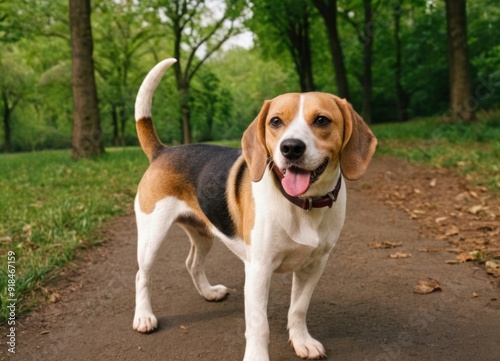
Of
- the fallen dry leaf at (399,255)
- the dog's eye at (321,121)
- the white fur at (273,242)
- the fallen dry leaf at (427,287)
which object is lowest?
the fallen dry leaf at (427,287)

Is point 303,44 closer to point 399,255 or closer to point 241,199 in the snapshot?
point 399,255

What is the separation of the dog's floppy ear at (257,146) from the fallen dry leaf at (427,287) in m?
2.17

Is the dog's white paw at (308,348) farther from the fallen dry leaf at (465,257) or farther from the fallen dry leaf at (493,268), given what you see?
the fallen dry leaf at (465,257)

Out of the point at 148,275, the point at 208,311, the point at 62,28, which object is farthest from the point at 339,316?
the point at 62,28

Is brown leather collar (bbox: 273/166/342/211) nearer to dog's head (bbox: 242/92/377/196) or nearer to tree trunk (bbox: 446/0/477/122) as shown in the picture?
dog's head (bbox: 242/92/377/196)

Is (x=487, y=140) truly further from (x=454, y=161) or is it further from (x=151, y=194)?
(x=151, y=194)

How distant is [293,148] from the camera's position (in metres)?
2.37

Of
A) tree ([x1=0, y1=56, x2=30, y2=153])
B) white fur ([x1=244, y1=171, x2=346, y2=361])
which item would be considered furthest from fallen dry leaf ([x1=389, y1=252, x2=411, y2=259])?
tree ([x1=0, y1=56, x2=30, y2=153])

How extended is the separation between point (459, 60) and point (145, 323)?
→ 13.4 metres

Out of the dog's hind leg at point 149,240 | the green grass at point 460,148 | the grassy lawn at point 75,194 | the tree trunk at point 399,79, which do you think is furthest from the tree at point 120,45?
the dog's hind leg at point 149,240

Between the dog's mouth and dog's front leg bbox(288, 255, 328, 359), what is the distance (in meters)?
0.71

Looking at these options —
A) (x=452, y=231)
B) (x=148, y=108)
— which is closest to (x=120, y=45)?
(x=148, y=108)

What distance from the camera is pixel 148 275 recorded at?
3523 millimetres

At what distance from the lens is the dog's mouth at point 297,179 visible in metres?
2.45
